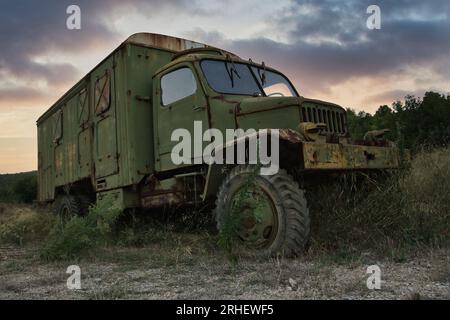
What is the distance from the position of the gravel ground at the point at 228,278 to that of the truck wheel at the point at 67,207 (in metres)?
4.56

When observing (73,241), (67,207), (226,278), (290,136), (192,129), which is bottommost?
(226,278)

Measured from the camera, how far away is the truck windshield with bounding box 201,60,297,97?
20.3ft

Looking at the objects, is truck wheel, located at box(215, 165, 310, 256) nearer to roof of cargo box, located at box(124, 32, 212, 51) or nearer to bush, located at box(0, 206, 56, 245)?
roof of cargo box, located at box(124, 32, 212, 51)

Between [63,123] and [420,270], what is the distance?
8.33 metres

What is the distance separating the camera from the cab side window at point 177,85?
6.28 metres

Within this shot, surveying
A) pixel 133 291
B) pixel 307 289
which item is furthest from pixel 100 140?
pixel 307 289

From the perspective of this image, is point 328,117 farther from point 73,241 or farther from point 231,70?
point 73,241

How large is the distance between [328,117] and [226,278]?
8.71 ft

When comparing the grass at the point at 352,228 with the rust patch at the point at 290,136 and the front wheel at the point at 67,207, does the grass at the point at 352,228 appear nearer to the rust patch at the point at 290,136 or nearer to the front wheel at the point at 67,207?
the rust patch at the point at 290,136

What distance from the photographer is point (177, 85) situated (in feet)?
21.3

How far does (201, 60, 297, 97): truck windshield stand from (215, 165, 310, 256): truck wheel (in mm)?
1597

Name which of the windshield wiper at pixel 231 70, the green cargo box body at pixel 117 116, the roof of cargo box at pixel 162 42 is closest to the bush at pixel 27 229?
the green cargo box body at pixel 117 116

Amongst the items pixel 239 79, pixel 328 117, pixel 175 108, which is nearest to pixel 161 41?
pixel 175 108

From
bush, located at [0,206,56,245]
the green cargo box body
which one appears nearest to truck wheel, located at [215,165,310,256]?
the green cargo box body
